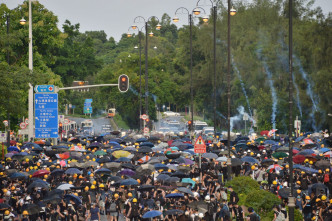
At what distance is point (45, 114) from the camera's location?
1494 inches

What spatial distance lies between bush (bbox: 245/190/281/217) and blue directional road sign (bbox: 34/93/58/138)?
16891 millimetres

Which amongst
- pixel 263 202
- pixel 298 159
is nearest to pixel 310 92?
pixel 298 159

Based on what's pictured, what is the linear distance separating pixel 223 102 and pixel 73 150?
4810 centimetres

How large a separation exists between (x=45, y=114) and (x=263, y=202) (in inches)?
703

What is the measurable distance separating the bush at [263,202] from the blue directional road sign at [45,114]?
1689 centimetres

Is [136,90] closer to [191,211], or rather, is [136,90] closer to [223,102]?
[223,102]

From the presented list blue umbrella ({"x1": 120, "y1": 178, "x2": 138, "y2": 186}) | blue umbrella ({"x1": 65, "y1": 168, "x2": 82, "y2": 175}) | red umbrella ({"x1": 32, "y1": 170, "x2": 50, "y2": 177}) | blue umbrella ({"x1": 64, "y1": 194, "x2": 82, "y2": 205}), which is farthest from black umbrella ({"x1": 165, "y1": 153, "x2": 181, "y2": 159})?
blue umbrella ({"x1": 64, "y1": 194, "x2": 82, "y2": 205})

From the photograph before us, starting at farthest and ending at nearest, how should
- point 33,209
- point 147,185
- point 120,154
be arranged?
1. point 120,154
2. point 147,185
3. point 33,209

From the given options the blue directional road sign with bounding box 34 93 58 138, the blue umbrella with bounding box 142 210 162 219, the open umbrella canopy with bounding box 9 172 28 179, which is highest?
the blue directional road sign with bounding box 34 93 58 138

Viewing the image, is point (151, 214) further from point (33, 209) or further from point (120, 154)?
point (120, 154)

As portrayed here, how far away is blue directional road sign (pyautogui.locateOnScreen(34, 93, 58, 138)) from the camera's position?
37.9 m

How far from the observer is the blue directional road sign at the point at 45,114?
37.9 metres

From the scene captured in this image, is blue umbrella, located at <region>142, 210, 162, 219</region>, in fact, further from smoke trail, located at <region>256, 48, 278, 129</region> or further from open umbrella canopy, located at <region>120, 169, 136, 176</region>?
smoke trail, located at <region>256, 48, 278, 129</region>

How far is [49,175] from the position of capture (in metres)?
30.4
